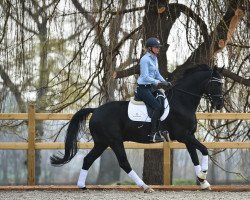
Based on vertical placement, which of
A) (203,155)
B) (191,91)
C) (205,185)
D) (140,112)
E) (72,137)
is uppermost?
(191,91)

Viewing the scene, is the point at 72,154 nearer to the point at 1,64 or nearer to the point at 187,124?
the point at 187,124

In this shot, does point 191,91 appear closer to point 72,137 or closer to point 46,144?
point 72,137

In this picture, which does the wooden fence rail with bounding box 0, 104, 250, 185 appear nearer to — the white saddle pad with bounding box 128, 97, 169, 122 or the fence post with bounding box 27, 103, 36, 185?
the fence post with bounding box 27, 103, 36, 185

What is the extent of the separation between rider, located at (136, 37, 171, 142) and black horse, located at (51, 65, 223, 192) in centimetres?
16

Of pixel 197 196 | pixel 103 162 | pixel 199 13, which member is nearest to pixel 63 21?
pixel 199 13

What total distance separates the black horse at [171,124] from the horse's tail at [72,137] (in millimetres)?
13

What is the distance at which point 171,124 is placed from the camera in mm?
8570

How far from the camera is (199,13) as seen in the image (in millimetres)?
9812

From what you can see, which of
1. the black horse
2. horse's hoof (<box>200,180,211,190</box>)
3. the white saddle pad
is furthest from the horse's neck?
horse's hoof (<box>200,180,211,190</box>)

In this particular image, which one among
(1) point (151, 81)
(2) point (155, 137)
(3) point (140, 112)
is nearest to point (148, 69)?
(1) point (151, 81)

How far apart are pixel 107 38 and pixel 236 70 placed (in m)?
2.97

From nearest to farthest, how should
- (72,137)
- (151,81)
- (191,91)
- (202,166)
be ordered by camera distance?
(151,81), (202,166), (191,91), (72,137)

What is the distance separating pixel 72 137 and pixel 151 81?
4.66ft

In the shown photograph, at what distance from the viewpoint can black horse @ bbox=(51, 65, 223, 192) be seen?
8.45m
